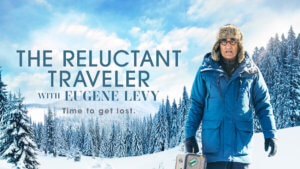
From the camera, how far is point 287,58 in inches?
1444

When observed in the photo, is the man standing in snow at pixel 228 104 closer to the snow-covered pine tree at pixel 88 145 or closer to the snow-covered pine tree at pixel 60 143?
the snow-covered pine tree at pixel 60 143

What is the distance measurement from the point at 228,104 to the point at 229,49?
0.73 m

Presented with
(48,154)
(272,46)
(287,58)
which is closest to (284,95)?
(287,58)

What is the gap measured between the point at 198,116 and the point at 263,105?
2.78 ft

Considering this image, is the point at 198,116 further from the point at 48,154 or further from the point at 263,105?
Result: the point at 48,154

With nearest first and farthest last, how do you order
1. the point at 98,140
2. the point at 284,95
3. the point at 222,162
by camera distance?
the point at 222,162, the point at 284,95, the point at 98,140

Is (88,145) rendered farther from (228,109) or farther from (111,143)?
(228,109)

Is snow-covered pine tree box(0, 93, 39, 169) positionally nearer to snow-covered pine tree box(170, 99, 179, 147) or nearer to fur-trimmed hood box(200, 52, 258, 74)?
fur-trimmed hood box(200, 52, 258, 74)

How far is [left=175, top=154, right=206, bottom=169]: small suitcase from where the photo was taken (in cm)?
343

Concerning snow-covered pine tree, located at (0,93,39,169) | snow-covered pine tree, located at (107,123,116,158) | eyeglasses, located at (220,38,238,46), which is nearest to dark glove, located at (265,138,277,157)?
eyeglasses, located at (220,38,238,46)

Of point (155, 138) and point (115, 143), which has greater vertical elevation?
point (155, 138)

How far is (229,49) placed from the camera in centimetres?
372

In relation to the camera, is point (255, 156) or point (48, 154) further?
point (48, 154)

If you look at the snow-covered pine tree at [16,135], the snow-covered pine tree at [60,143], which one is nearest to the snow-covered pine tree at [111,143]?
the snow-covered pine tree at [60,143]
